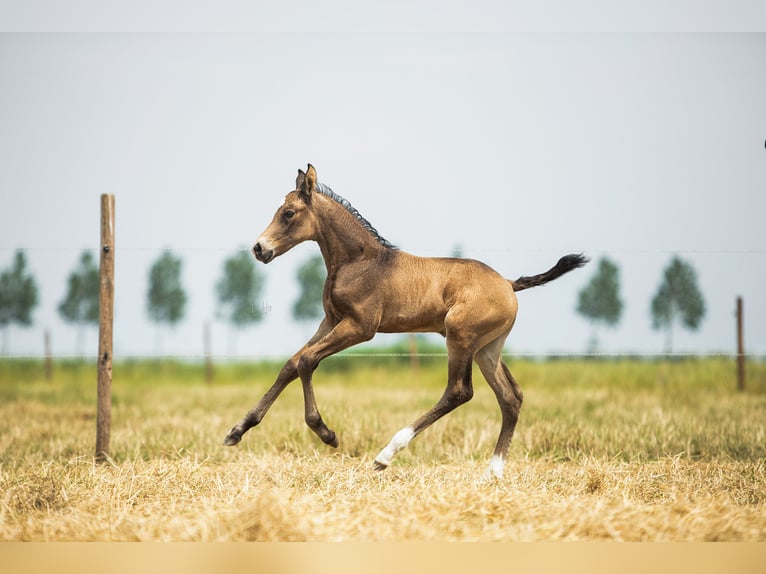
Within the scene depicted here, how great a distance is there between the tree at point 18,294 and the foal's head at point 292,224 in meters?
4.68

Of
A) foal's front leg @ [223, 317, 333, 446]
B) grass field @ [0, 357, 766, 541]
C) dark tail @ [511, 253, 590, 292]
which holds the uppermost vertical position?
dark tail @ [511, 253, 590, 292]

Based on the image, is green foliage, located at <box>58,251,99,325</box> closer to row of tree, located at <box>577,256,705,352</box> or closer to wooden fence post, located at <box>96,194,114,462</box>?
wooden fence post, located at <box>96,194,114,462</box>

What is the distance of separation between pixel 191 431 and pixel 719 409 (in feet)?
18.7

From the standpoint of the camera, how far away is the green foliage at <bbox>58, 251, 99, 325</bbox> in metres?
9.78

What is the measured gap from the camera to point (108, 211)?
19.0ft

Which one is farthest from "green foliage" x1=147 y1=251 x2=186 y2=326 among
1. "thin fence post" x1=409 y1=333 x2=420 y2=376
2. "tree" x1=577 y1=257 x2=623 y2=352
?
"tree" x1=577 y1=257 x2=623 y2=352

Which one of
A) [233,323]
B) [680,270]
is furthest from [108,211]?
[680,270]

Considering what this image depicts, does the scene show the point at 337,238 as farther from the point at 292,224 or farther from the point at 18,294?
the point at 18,294

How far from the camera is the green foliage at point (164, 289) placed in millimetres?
9711

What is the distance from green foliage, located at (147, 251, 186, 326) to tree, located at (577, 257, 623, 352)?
16.0 feet

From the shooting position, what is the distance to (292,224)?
15.0 ft

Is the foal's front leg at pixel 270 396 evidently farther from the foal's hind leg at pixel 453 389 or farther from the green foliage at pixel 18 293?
the green foliage at pixel 18 293

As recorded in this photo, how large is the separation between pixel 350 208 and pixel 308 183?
34cm

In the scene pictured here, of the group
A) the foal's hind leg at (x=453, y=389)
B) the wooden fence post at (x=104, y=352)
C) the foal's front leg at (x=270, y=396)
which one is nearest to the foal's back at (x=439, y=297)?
the foal's hind leg at (x=453, y=389)
